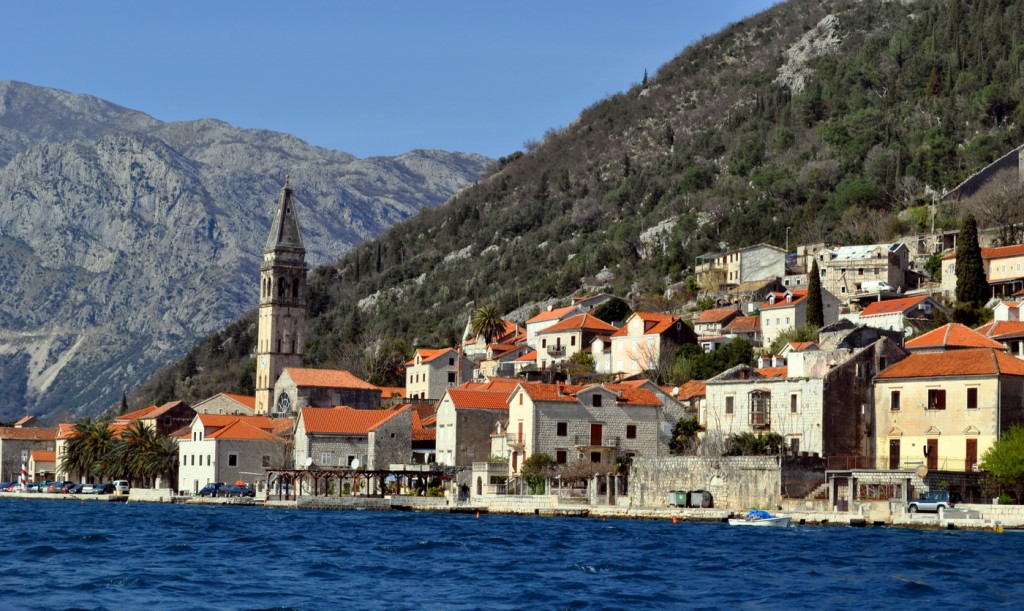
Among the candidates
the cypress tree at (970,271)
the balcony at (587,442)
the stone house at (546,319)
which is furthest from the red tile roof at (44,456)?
the cypress tree at (970,271)

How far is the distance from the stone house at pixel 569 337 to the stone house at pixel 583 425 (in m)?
29.0

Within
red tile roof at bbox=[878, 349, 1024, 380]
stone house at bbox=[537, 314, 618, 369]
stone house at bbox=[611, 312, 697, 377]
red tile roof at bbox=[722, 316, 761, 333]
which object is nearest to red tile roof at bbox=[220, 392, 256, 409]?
stone house at bbox=[537, 314, 618, 369]

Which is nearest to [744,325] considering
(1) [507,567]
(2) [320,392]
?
(2) [320,392]

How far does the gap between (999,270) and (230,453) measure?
51860 millimetres

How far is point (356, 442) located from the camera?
95.1 meters

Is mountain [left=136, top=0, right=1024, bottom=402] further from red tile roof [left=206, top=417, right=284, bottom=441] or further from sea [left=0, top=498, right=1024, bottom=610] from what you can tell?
sea [left=0, top=498, right=1024, bottom=610]

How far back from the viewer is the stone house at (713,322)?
111 metres

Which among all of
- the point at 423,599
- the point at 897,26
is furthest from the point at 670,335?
the point at 897,26

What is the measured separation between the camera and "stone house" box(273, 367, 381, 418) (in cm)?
11275

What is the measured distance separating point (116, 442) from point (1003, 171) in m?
72.4

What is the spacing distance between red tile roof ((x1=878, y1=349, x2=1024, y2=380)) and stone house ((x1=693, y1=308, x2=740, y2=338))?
37.7m

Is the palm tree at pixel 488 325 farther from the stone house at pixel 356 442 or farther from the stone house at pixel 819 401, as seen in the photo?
the stone house at pixel 819 401

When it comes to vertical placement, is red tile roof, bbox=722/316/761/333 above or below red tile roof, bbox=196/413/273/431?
above

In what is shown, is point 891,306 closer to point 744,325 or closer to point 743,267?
point 744,325
